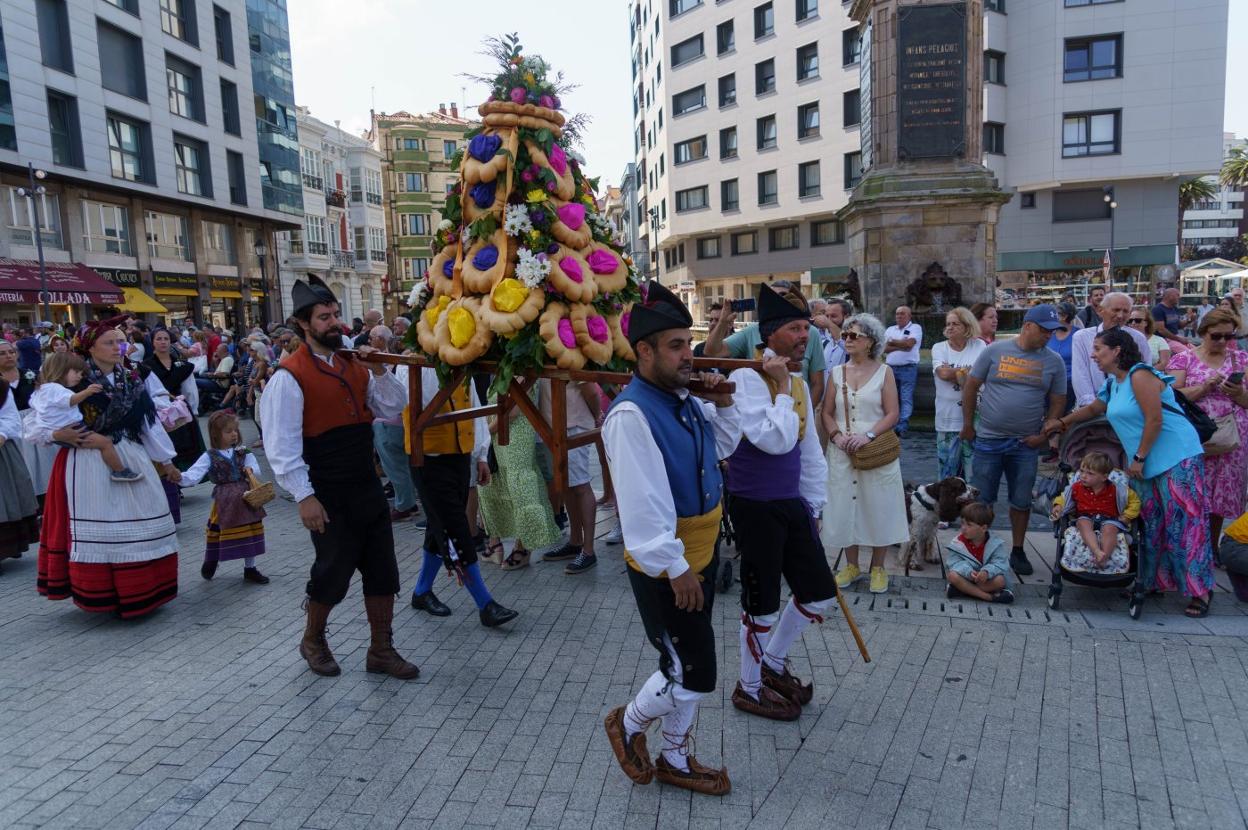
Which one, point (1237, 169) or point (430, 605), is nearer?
point (430, 605)

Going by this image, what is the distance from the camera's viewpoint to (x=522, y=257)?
4512 millimetres

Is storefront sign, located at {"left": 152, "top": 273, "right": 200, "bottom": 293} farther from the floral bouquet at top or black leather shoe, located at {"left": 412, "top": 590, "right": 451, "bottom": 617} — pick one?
the floral bouquet at top

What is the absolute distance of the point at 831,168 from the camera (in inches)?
1496

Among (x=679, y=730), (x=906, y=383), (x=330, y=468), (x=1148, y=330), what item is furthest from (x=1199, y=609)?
(x=330, y=468)

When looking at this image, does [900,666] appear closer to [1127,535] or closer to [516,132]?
[1127,535]

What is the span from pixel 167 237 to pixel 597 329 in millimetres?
33631

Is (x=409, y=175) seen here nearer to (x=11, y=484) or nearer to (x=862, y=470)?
(x=11, y=484)

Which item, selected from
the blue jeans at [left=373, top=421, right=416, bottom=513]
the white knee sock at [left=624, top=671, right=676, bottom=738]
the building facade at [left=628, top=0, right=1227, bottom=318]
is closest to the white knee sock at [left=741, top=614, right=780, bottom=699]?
the white knee sock at [left=624, top=671, right=676, bottom=738]

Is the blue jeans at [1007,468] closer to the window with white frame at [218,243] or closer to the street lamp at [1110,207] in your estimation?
the street lamp at [1110,207]

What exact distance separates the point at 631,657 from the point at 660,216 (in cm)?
4978

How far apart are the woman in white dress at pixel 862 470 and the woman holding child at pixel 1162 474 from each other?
1466mm

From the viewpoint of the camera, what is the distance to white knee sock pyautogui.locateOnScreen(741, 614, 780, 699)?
4.05m

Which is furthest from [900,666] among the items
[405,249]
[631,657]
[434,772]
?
[405,249]

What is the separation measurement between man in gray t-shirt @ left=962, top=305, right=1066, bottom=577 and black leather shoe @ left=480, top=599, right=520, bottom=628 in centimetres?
379
